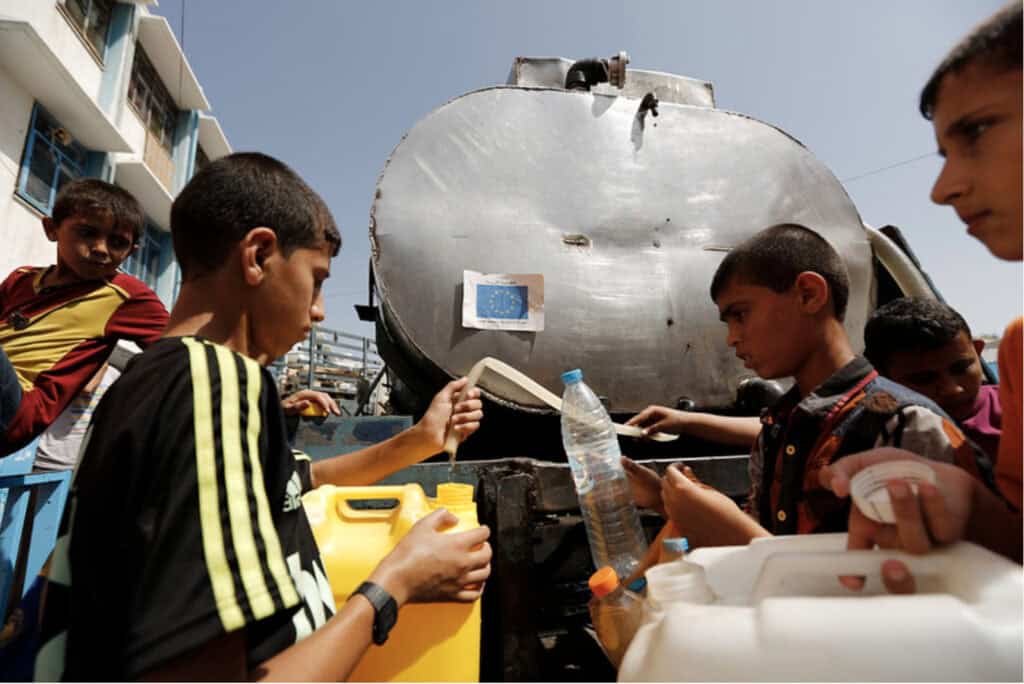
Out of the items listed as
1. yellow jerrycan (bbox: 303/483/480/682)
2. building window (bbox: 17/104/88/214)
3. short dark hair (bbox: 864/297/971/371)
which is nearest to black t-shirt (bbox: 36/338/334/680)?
yellow jerrycan (bbox: 303/483/480/682)

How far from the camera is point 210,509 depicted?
671 millimetres

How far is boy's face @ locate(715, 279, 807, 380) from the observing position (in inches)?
56.7

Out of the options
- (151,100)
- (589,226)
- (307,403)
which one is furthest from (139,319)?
(151,100)

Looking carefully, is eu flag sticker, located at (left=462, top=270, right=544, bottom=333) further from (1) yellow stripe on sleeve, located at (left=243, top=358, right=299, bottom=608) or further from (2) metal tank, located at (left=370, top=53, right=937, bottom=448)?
(1) yellow stripe on sleeve, located at (left=243, top=358, right=299, bottom=608)

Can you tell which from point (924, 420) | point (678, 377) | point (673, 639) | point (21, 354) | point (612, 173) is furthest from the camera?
point (612, 173)

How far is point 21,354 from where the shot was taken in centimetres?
184

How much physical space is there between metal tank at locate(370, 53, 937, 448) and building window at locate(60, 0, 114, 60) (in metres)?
10.7

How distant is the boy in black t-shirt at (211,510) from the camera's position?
0.64 metres

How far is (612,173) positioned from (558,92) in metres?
0.56

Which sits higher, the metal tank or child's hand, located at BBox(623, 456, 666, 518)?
the metal tank

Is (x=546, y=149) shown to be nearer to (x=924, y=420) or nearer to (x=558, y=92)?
(x=558, y=92)

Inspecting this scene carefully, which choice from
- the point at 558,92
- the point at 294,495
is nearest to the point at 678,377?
the point at 558,92

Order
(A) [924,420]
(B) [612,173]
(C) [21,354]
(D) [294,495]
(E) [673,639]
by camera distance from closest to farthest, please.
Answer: (E) [673,639] < (D) [294,495] < (A) [924,420] < (C) [21,354] < (B) [612,173]

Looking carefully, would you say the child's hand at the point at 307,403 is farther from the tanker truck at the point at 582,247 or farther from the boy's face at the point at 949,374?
the boy's face at the point at 949,374
